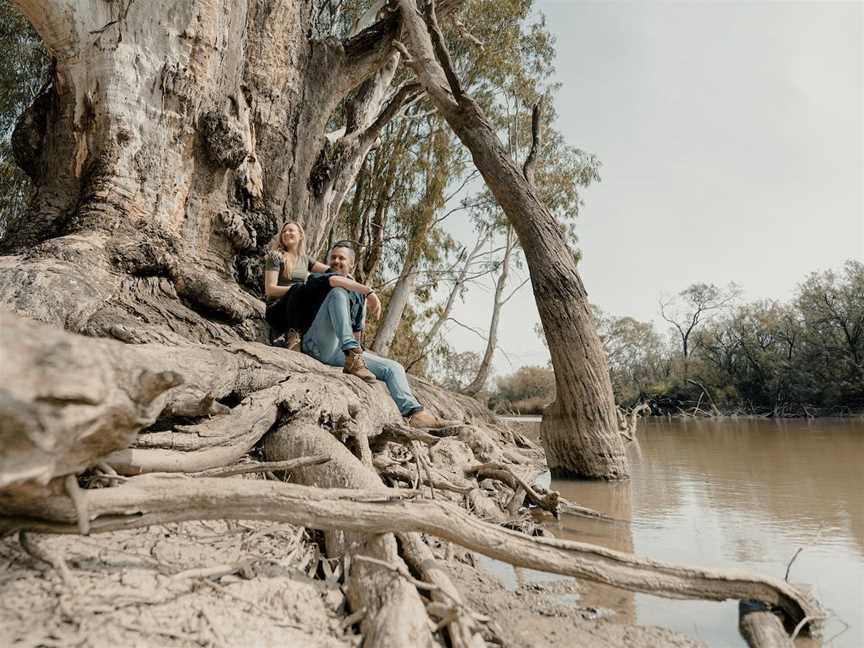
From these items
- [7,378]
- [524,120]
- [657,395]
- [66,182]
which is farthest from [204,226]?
[657,395]

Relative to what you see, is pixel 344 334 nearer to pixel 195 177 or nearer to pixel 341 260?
pixel 341 260

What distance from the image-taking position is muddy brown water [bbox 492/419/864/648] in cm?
153

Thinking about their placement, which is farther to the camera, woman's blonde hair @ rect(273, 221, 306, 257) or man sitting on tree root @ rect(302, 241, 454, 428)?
woman's blonde hair @ rect(273, 221, 306, 257)

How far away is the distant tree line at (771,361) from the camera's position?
18688 millimetres

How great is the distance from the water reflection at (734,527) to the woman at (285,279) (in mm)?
1817

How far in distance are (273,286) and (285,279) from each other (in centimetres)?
24

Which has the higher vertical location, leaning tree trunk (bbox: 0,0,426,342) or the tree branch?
the tree branch

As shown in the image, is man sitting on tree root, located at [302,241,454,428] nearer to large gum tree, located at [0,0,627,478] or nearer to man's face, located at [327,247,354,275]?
man's face, located at [327,247,354,275]

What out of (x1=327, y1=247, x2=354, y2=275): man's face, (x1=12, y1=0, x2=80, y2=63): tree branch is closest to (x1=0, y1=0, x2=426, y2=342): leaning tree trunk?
(x1=12, y1=0, x2=80, y2=63): tree branch

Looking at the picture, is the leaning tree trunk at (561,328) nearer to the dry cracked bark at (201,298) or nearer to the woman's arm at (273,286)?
the dry cracked bark at (201,298)

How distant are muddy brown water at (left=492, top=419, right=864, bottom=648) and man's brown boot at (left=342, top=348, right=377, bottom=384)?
3.63ft

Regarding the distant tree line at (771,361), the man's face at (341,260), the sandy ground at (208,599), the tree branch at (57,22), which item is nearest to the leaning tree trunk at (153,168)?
the tree branch at (57,22)

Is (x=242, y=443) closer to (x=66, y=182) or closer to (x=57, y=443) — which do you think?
(x=57, y=443)

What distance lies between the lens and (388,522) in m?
1.32
